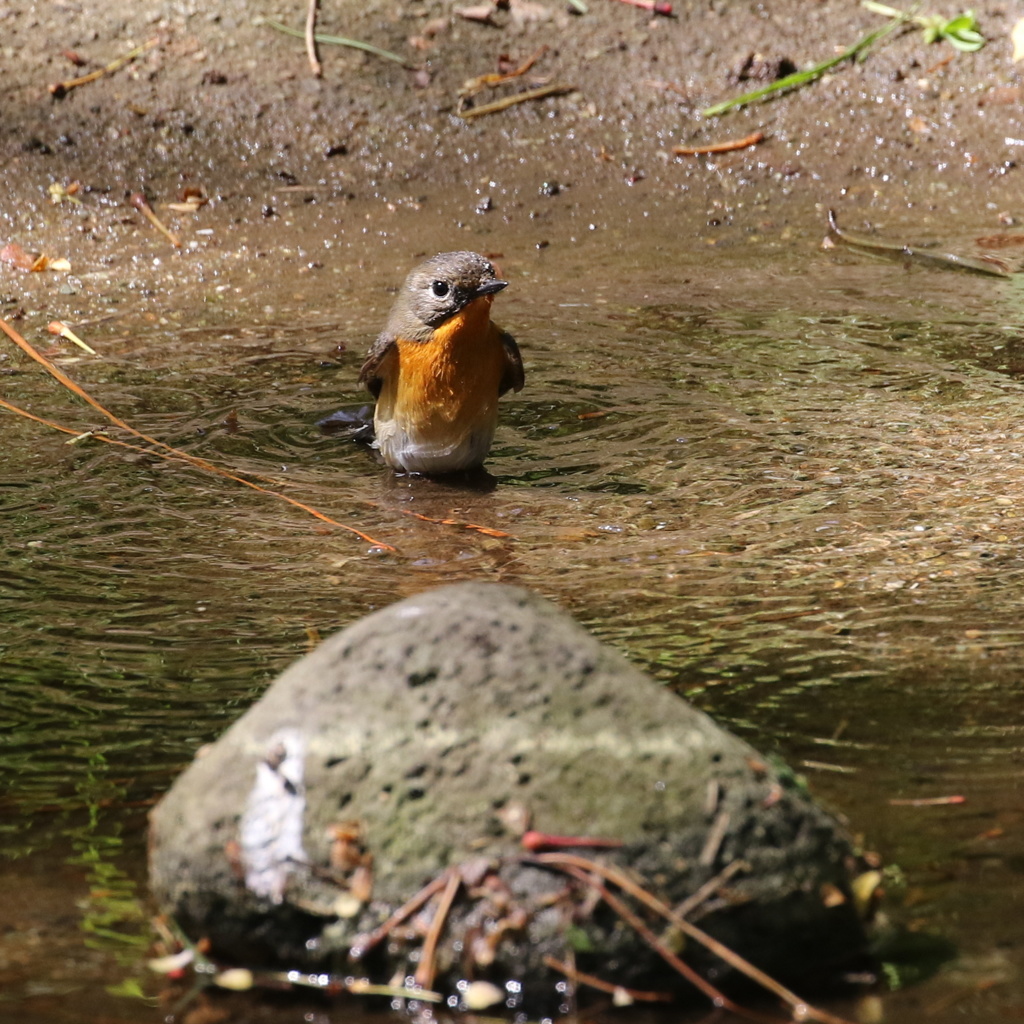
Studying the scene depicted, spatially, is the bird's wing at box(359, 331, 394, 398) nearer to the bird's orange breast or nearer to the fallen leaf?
the bird's orange breast

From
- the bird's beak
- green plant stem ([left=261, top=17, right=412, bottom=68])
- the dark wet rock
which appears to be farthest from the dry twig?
the dark wet rock

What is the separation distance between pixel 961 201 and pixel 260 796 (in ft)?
24.4

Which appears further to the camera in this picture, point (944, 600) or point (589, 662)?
point (944, 600)

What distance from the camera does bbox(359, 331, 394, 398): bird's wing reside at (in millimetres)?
5883

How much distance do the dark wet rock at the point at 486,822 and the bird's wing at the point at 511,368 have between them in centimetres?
318

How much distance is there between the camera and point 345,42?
1002 cm

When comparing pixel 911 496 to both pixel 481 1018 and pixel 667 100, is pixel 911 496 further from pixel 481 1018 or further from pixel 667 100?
pixel 667 100

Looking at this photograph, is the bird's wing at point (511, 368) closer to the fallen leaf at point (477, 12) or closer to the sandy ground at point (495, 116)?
the sandy ground at point (495, 116)

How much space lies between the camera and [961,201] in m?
8.97

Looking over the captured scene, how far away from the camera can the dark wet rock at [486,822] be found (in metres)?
2.63

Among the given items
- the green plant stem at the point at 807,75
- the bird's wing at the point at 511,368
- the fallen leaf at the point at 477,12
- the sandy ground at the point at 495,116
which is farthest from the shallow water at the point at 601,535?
the fallen leaf at the point at 477,12

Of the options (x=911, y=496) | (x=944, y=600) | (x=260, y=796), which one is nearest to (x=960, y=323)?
(x=911, y=496)

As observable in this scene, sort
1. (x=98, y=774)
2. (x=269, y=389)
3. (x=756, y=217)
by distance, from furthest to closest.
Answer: (x=756, y=217)
(x=269, y=389)
(x=98, y=774)

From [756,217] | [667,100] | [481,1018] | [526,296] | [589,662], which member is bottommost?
[481,1018]
